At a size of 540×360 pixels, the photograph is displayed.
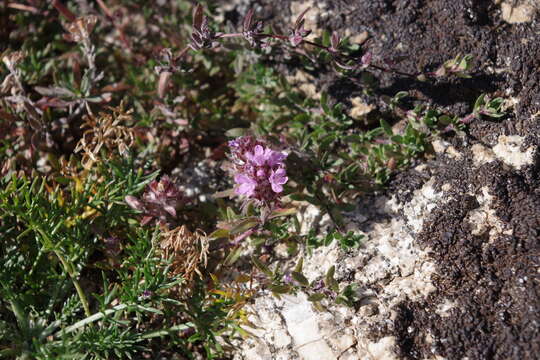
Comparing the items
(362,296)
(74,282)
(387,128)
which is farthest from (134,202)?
(387,128)

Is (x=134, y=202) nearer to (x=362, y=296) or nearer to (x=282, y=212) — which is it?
(x=282, y=212)

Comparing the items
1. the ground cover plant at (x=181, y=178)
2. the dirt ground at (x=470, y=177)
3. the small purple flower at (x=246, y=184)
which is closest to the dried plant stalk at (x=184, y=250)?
the ground cover plant at (x=181, y=178)

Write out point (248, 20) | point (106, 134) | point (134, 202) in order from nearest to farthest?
point (248, 20) < point (134, 202) < point (106, 134)

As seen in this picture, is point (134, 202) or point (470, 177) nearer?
point (470, 177)

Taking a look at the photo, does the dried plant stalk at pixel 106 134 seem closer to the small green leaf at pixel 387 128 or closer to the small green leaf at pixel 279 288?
the small green leaf at pixel 279 288

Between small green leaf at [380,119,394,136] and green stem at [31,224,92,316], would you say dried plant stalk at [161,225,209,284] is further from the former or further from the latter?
small green leaf at [380,119,394,136]

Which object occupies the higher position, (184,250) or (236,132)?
(236,132)

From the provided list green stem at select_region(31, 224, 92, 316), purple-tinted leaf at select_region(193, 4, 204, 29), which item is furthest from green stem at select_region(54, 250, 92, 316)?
purple-tinted leaf at select_region(193, 4, 204, 29)

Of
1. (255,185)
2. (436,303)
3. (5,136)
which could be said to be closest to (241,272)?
(255,185)

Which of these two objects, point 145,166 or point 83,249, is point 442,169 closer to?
point 145,166
